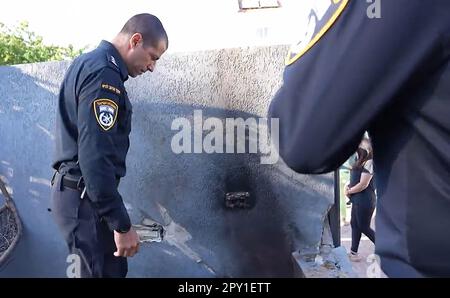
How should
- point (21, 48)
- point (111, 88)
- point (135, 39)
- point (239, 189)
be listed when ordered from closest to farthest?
→ 1. point (111, 88)
2. point (135, 39)
3. point (239, 189)
4. point (21, 48)

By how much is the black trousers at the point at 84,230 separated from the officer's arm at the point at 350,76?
1.47 meters

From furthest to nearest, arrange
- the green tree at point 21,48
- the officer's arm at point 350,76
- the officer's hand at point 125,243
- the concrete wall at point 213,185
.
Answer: the green tree at point 21,48, the concrete wall at point 213,185, the officer's hand at point 125,243, the officer's arm at point 350,76

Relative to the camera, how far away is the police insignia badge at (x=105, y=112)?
74.8 inches

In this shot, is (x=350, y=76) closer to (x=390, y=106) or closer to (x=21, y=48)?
(x=390, y=106)

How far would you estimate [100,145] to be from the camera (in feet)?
6.18

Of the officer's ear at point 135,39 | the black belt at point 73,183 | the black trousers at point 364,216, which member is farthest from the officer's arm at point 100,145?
the black trousers at point 364,216

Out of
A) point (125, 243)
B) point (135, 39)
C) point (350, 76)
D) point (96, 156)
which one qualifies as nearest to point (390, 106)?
point (350, 76)

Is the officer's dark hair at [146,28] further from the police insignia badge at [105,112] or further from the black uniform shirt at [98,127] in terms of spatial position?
the police insignia badge at [105,112]

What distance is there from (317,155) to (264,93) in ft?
7.27

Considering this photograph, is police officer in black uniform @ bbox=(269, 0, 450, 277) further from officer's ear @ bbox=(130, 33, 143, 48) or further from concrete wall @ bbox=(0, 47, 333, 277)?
concrete wall @ bbox=(0, 47, 333, 277)

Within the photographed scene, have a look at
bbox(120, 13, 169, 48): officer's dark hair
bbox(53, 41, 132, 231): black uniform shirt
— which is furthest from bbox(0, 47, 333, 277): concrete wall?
bbox(53, 41, 132, 231): black uniform shirt

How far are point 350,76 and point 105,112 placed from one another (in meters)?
1.41
